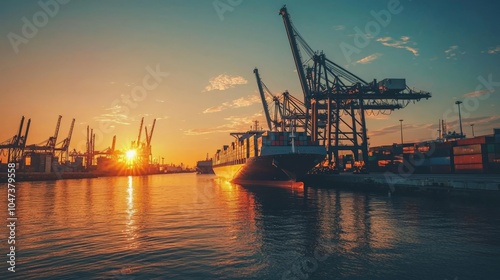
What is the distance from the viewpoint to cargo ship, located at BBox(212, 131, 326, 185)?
4440cm

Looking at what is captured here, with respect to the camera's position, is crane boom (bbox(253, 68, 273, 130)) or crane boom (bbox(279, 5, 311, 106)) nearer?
crane boom (bbox(279, 5, 311, 106))

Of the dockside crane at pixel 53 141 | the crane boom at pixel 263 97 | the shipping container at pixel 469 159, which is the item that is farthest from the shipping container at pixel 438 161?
the dockside crane at pixel 53 141

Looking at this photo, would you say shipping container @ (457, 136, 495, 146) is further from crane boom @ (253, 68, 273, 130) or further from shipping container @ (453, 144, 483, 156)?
crane boom @ (253, 68, 273, 130)

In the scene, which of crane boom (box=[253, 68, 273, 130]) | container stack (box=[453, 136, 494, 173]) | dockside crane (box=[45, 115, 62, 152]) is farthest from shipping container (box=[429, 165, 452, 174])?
dockside crane (box=[45, 115, 62, 152])

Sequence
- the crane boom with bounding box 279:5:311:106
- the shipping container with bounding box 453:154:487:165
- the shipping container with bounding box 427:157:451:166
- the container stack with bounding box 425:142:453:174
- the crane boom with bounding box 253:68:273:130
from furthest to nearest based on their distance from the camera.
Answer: the crane boom with bounding box 253:68:273:130, the crane boom with bounding box 279:5:311:106, the shipping container with bounding box 427:157:451:166, the container stack with bounding box 425:142:453:174, the shipping container with bounding box 453:154:487:165

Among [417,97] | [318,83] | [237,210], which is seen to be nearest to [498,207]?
[237,210]

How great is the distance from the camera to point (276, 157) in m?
45.0

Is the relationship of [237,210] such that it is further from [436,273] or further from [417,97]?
[417,97]

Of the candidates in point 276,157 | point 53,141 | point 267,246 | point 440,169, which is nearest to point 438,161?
point 440,169

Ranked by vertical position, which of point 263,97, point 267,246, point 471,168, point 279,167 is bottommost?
point 267,246

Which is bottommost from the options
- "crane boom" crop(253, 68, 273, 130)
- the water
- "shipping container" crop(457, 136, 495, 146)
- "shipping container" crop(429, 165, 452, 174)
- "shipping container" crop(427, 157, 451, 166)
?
the water

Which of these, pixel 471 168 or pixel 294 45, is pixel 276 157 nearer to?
pixel 294 45

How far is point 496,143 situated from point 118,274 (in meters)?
61.8

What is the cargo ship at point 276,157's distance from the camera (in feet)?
146
